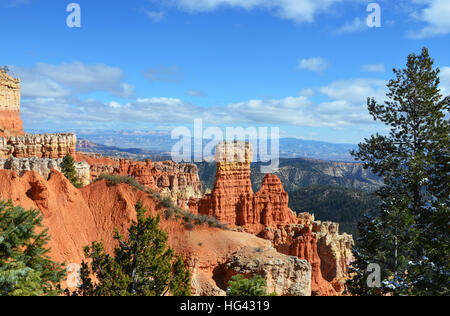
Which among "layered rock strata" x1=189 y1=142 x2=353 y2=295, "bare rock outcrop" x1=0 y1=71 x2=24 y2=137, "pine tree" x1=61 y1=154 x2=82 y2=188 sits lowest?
"layered rock strata" x1=189 y1=142 x2=353 y2=295

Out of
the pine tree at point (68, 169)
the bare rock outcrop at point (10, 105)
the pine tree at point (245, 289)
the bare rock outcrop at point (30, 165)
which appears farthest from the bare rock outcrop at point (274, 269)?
the bare rock outcrop at point (10, 105)

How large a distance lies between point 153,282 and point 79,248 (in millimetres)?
11085

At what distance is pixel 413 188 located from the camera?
50.1 ft

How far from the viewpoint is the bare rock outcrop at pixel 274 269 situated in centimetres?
2111

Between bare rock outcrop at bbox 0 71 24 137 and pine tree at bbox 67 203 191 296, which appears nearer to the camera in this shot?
pine tree at bbox 67 203 191 296

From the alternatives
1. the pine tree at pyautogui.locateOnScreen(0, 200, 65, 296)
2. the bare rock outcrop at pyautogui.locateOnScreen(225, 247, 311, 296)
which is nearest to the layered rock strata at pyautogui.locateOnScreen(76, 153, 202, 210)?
the bare rock outcrop at pyautogui.locateOnScreen(225, 247, 311, 296)

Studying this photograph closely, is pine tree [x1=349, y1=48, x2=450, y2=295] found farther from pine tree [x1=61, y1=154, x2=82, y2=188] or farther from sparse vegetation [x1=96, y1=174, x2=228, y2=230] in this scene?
pine tree [x1=61, y1=154, x2=82, y2=188]

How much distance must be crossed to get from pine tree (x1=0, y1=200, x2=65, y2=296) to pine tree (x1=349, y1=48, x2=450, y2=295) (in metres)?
12.4

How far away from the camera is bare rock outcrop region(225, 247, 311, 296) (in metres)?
21.1

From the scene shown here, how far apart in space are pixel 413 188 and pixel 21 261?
17.1 metres

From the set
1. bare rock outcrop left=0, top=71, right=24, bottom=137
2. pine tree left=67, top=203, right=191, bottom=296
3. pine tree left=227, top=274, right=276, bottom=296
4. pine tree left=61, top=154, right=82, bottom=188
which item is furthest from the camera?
bare rock outcrop left=0, top=71, right=24, bottom=137
